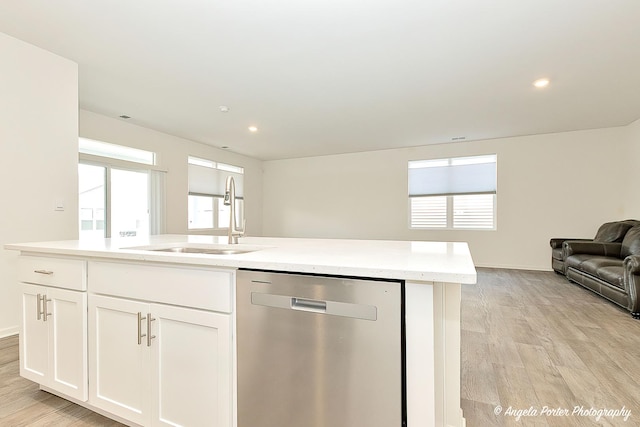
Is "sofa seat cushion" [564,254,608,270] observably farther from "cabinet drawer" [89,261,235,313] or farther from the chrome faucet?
"cabinet drawer" [89,261,235,313]

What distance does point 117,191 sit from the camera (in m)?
4.86

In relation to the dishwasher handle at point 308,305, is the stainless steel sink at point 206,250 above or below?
above

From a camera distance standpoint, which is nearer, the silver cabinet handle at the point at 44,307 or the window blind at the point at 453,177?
the silver cabinet handle at the point at 44,307

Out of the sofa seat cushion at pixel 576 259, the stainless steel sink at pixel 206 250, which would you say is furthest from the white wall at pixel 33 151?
the sofa seat cushion at pixel 576 259

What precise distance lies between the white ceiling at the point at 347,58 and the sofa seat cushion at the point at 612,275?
2066mm

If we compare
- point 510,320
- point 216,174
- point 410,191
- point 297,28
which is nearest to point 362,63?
point 297,28

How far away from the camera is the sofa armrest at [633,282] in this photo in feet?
9.75

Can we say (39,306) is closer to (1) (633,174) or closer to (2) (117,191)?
(2) (117,191)

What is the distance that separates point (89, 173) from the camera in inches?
177

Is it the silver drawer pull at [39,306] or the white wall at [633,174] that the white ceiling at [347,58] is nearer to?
the white wall at [633,174]

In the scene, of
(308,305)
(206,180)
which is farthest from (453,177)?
(308,305)

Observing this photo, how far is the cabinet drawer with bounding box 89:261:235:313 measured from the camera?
121cm

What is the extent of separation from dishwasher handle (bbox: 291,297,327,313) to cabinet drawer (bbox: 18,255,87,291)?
3.78ft

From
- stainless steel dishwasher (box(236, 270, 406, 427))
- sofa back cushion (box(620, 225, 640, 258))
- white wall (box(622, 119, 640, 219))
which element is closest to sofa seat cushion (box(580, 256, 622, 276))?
sofa back cushion (box(620, 225, 640, 258))
